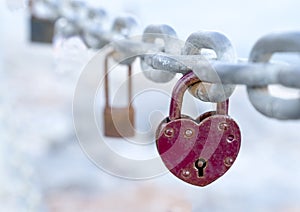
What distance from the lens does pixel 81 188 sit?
2.29 metres

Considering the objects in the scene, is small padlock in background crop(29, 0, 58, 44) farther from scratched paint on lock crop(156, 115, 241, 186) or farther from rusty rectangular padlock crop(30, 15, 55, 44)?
scratched paint on lock crop(156, 115, 241, 186)

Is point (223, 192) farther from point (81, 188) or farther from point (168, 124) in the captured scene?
point (168, 124)

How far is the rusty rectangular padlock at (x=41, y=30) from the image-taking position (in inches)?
52.7

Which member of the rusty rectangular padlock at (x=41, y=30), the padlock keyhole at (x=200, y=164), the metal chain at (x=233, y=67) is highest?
the metal chain at (x=233, y=67)

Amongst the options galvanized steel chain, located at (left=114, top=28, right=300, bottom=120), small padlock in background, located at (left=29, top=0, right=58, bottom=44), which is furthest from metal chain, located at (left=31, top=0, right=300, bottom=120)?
small padlock in background, located at (left=29, top=0, right=58, bottom=44)

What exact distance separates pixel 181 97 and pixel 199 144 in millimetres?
39

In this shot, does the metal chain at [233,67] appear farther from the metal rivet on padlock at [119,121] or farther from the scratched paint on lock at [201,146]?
the metal rivet on padlock at [119,121]

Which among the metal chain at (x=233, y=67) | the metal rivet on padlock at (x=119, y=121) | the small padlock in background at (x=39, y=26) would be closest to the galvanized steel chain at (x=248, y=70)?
the metal chain at (x=233, y=67)

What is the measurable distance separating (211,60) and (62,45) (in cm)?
61

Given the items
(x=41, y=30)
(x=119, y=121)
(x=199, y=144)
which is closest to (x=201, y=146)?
(x=199, y=144)

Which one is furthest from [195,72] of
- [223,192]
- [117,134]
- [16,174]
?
[223,192]

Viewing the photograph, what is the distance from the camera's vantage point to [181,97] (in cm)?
38

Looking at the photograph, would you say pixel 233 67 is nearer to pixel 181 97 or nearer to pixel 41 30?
pixel 181 97

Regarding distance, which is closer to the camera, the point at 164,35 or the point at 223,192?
the point at 164,35
